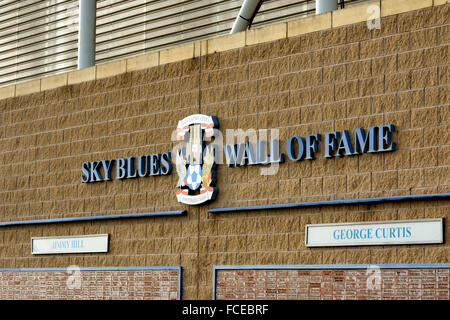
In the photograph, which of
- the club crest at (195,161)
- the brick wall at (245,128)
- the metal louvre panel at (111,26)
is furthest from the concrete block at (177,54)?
the metal louvre panel at (111,26)

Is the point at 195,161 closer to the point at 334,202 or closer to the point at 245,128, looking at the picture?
the point at 245,128

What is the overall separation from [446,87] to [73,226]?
8.00 meters

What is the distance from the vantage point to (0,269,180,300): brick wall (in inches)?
636

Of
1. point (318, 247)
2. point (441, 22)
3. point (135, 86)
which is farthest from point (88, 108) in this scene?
point (441, 22)

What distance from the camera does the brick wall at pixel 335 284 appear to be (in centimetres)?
1279

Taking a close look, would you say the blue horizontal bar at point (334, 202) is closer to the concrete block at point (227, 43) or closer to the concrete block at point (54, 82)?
the concrete block at point (227, 43)

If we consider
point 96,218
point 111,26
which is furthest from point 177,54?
point 111,26

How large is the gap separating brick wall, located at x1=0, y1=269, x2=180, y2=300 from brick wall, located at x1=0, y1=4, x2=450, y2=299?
214 mm

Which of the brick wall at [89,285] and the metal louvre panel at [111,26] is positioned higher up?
the metal louvre panel at [111,26]

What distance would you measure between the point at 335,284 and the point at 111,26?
1106 centimetres

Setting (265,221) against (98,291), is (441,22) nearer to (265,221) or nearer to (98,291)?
(265,221)

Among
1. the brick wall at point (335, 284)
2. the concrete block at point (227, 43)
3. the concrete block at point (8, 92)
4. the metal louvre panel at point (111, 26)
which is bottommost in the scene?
the brick wall at point (335, 284)

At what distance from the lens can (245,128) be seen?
49.9ft

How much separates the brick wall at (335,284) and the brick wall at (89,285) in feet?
4.23
